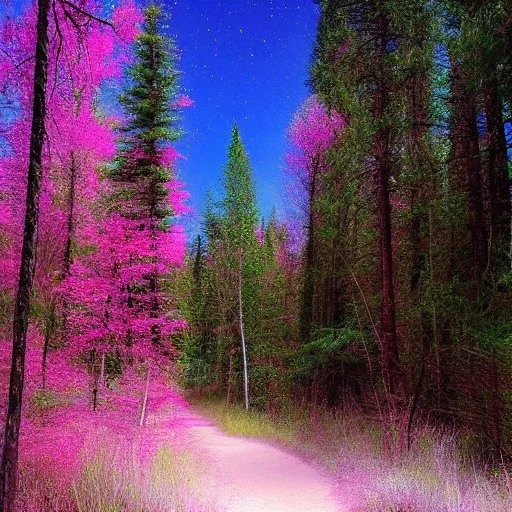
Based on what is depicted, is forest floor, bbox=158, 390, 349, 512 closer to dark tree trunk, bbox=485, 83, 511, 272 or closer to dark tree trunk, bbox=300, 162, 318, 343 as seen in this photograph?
dark tree trunk, bbox=485, 83, 511, 272

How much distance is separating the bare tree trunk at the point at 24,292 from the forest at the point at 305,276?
2 centimetres

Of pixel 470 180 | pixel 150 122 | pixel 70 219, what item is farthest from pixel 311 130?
pixel 70 219

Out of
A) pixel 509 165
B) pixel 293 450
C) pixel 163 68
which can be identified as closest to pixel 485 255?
pixel 509 165

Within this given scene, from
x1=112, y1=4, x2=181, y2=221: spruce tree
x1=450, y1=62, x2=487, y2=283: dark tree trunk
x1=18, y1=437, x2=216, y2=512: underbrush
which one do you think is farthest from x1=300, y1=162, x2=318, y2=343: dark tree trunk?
x1=18, y1=437, x2=216, y2=512: underbrush

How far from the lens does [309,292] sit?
64.4 feet

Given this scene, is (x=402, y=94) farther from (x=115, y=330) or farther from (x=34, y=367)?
(x=34, y=367)

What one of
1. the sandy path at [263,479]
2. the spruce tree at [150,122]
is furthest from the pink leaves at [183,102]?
the sandy path at [263,479]

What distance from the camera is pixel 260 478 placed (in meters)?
10.1

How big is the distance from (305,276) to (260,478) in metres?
10.7

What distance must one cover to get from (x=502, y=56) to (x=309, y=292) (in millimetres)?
12979

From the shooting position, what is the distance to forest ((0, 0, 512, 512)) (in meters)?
7.13

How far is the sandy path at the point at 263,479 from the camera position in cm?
809

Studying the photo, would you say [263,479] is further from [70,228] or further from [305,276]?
[305,276]

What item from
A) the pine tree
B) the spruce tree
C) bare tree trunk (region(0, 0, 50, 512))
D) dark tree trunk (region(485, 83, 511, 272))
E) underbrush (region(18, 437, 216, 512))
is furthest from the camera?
the pine tree
